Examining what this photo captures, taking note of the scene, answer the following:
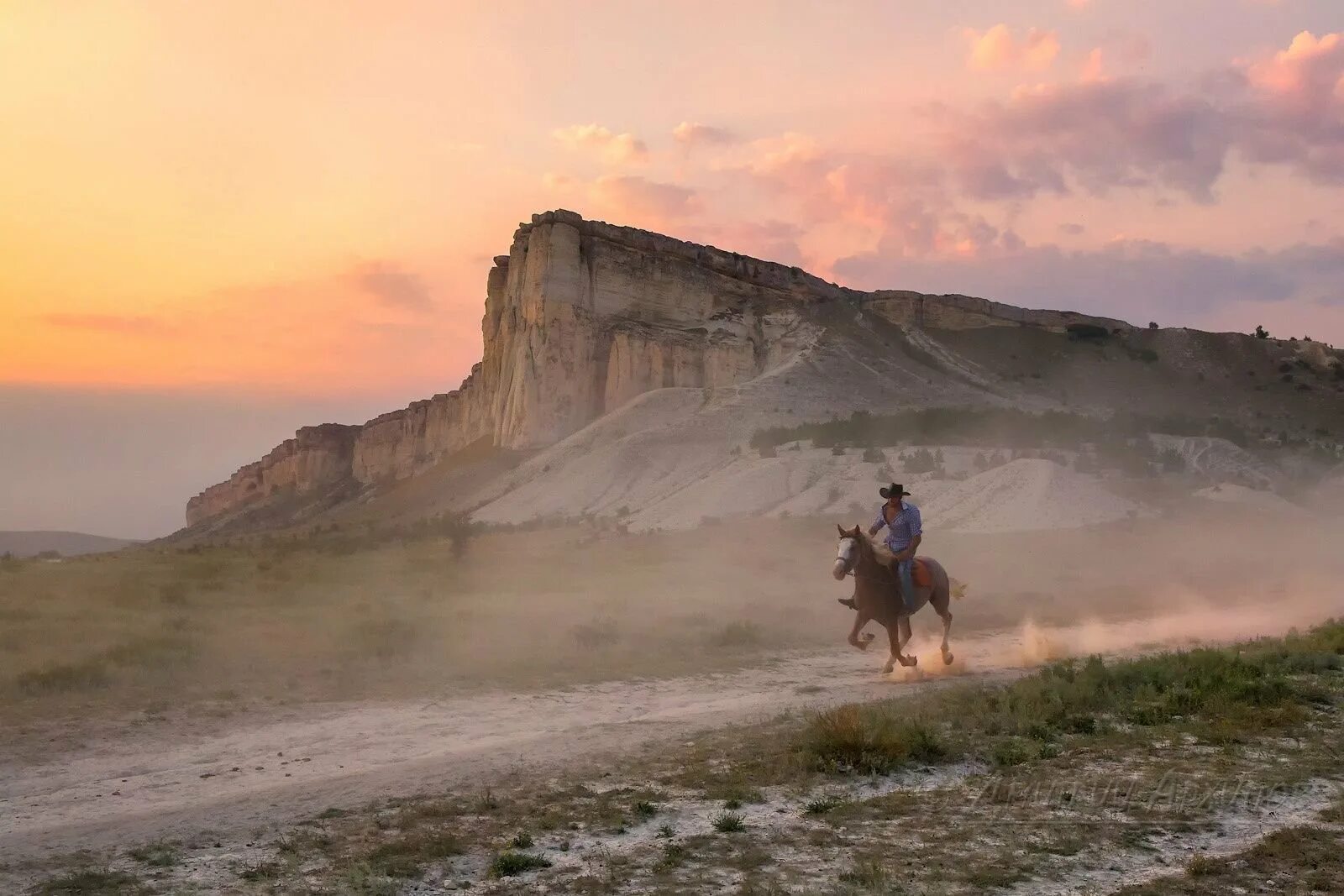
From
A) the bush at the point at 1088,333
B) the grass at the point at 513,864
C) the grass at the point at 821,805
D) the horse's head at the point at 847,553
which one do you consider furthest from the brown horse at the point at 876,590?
the bush at the point at 1088,333

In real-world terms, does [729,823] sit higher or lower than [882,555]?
lower

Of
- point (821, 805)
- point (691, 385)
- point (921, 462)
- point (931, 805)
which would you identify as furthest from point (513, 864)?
point (691, 385)

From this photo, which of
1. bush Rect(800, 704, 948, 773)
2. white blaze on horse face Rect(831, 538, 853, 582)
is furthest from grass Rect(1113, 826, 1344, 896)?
white blaze on horse face Rect(831, 538, 853, 582)

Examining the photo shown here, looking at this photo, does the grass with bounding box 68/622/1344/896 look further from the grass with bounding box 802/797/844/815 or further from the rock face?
the rock face

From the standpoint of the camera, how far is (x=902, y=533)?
13641 mm

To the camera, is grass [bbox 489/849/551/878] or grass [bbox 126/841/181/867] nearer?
grass [bbox 489/849/551/878]

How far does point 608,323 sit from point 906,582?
57.6 metres

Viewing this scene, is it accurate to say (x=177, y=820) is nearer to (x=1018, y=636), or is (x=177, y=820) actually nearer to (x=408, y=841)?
(x=408, y=841)

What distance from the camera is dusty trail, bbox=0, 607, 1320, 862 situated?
7523 mm

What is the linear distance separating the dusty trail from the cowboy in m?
1.23

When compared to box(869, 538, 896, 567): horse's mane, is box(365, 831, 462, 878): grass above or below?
below

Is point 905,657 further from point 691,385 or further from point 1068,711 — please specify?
point 691,385

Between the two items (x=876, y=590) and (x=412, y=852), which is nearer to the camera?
(x=412, y=852)

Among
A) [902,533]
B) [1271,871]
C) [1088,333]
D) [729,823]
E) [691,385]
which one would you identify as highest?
[1088,333]
